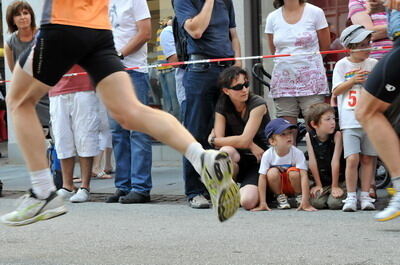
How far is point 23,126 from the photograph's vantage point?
4473 millimetres

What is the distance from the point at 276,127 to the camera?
259 inches

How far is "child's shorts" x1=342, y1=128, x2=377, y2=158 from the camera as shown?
6.46 m

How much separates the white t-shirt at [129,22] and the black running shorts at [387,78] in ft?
11.0

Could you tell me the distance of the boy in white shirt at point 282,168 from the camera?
6535 mm

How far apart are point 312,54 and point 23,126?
3634mm

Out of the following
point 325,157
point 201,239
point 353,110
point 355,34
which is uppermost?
point 355,34

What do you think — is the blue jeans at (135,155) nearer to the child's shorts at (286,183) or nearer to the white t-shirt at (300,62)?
the white t-shirt at (300,62)

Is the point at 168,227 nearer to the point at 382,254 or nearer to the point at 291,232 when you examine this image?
the point at 291,232

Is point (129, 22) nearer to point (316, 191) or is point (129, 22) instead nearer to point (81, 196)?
point (81, 196)

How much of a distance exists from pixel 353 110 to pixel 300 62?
0.98 meters

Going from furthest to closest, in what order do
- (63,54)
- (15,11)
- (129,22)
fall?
(15,11)
(129,22)
(63,54)

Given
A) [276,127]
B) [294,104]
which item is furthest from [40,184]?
[294,104]

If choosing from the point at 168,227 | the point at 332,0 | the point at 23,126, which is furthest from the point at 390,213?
the point at 332,0

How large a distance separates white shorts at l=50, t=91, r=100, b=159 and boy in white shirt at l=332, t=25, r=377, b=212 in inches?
104
